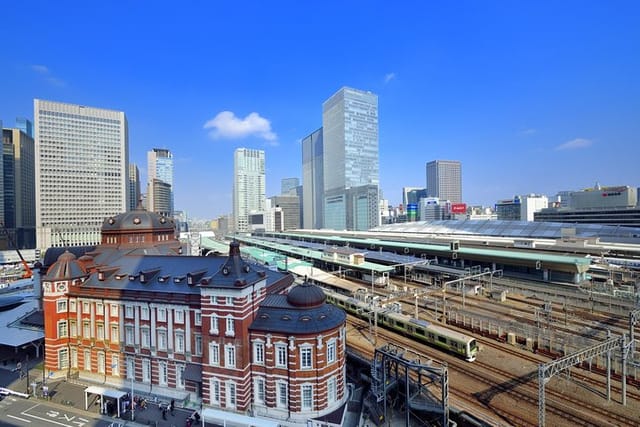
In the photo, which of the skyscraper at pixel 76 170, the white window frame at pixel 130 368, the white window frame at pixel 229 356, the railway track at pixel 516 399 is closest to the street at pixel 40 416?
the white window frame at pixel 130 368

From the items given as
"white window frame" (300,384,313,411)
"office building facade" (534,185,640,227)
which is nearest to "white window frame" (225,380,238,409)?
"white window frame" (300,384,313,411)

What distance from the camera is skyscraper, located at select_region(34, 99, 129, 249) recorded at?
152 m

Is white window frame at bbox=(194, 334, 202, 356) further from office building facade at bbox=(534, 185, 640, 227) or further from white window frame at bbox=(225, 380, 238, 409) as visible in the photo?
office building facade at bbox=(534, 185, 640, 227)

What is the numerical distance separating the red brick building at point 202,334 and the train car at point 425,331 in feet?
43.7

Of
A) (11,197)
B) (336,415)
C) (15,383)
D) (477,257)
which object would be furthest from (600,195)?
(11,197)

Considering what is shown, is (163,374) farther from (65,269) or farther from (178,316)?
(65,269)

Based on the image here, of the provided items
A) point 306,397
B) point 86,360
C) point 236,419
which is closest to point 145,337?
point 86,360

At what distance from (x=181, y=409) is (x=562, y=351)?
43092 mm

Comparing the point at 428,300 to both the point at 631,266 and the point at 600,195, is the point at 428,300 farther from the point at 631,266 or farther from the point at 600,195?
the point at 600,195

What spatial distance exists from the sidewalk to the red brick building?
1878mm

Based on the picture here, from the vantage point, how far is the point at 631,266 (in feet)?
221

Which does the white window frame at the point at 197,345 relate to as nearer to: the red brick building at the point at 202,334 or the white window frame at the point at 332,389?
the red brick building at the point at 202,334

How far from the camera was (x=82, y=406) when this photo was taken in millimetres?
35688

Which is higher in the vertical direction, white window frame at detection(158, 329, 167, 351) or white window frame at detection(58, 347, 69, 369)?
white window frame at detection(158, 329, 167, 351)
